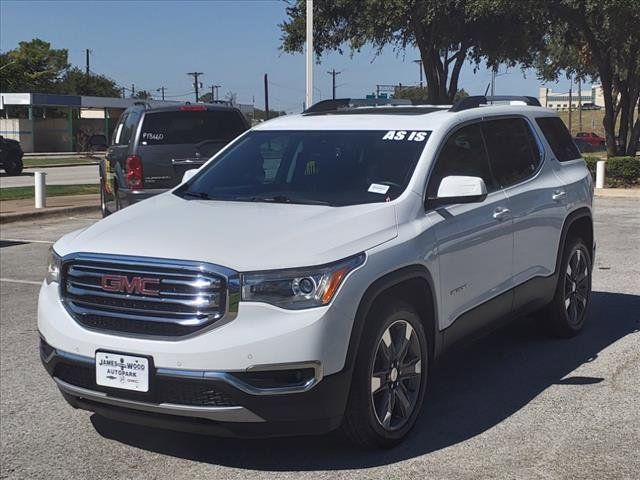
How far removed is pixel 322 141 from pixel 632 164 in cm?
1789

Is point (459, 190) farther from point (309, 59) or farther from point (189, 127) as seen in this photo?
point (309, 59)

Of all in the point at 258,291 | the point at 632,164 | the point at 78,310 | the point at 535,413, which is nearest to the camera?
the point at 258,291

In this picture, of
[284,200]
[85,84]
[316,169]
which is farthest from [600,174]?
[85,84]

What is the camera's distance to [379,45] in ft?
105

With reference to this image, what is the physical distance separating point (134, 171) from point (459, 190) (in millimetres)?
6691

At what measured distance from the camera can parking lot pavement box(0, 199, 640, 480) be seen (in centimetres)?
417

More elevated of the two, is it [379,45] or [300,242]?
[379,45]

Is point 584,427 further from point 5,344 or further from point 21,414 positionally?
point 5,344

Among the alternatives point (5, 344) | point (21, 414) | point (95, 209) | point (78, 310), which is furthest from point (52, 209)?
point (78, 310)

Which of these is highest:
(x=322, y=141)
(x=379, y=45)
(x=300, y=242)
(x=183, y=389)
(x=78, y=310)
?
(x=379, y=45)

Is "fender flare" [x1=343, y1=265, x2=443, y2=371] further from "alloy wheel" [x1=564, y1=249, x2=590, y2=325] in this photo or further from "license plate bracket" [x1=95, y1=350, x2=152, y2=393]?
"alloy wheel" [x1=564, y1=249, x2=590, y2=325]

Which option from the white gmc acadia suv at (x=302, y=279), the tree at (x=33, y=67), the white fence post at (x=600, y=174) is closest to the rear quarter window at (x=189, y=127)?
the white gmc acadia suv at (x=302, y=279)

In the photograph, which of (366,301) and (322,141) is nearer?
(366,301)

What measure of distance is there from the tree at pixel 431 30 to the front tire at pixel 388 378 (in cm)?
2260
